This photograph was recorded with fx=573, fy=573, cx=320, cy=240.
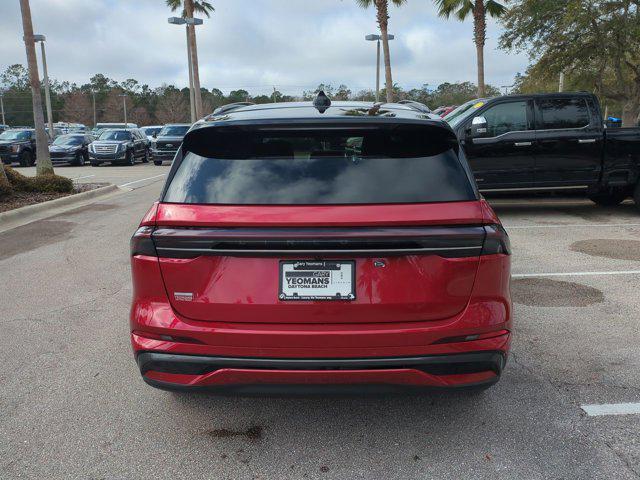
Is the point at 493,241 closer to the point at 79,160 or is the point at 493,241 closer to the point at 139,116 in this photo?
the point at 79,160

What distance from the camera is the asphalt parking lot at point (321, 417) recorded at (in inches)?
114

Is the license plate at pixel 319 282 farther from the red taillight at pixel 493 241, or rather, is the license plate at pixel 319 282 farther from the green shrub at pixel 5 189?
the green shrub at pixel 5 189

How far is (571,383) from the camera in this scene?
3.73 m

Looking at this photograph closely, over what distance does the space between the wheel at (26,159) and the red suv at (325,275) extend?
25409 millimetres

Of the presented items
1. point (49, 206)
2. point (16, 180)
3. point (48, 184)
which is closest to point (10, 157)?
point (48, 184)

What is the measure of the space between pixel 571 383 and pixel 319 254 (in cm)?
214

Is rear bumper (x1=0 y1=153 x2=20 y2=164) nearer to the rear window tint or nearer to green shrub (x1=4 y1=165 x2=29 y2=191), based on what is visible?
green shrub (x1=4 y1=165 x2=29 y2=191)

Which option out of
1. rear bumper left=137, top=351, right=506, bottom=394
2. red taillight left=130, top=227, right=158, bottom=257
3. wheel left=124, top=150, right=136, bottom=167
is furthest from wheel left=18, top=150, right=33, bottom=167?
rear bumper left=137, top=351, right=506, bottom=394

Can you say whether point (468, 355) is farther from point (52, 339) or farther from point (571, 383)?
point (52, 339)

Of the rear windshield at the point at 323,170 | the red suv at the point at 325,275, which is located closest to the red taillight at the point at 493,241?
the red suv at the point at 325,275

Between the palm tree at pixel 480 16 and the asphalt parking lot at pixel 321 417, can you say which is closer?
the asphalt parking lot at pixel 321 417

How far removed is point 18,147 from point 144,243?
2528cm

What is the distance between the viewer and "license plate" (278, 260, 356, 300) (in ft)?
8.78

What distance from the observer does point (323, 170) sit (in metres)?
2.83
